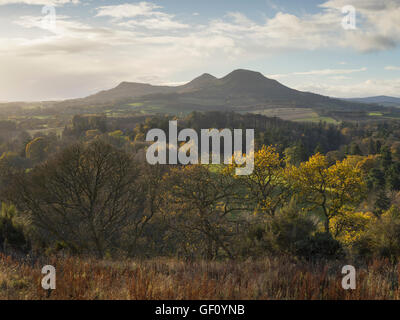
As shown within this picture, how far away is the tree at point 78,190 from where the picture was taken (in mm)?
17969

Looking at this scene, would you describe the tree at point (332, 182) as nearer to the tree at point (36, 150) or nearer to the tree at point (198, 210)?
the tree at point (198, 210)

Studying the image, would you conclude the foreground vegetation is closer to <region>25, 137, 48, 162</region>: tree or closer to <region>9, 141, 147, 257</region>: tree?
<region>9, 141, 147, 257</region>: tree

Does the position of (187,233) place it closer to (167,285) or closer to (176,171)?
(176,171)

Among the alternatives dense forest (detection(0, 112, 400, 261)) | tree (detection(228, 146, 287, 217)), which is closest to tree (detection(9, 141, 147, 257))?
dense forest (detection(0, 112, 400, 261))

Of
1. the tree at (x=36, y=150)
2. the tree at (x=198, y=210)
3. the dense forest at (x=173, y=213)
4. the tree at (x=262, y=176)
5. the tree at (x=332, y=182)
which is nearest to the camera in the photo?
the dense forest at (x=173, y=213)

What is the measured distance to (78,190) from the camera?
18.5 metres

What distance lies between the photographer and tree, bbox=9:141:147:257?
18.0 m

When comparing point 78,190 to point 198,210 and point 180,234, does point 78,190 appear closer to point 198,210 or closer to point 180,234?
point 180,234

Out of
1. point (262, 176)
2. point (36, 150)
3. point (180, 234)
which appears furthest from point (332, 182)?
point (36, 150)

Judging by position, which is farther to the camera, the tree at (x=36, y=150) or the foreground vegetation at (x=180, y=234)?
the tree at (x=36, y=150)

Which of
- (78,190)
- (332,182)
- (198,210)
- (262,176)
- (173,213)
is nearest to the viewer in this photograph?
(78,190)

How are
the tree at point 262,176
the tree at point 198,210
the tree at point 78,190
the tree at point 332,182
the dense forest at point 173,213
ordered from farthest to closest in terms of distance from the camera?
the tree at point 332,182
the tree at point 262,176
the tree at point 198,210
the tree at point 78,190
the dense forest at point 173,213

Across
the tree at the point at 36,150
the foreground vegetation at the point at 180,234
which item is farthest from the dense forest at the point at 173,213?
the tree at the point at 36,150
